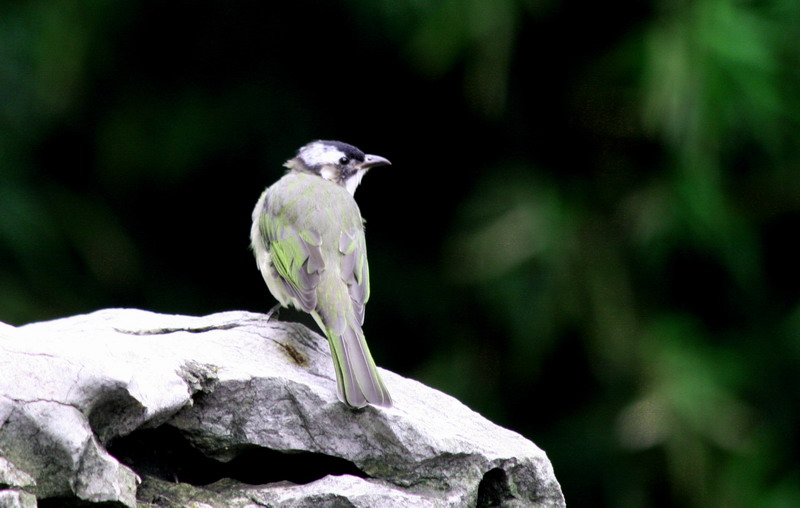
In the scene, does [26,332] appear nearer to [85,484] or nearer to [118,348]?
[118,348]

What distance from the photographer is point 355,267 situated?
4.51 meters

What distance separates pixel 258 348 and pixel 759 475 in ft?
13.6

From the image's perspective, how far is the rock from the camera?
2830 mm

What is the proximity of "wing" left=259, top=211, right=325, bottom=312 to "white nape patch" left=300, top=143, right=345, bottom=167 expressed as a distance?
0.89 m

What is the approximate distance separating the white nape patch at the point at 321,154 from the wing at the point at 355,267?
100cm

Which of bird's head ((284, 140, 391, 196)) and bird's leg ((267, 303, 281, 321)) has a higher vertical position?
bird's head ((284, 140, 391, 196))

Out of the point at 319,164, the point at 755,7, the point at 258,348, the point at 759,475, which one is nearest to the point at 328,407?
the point at 258,348

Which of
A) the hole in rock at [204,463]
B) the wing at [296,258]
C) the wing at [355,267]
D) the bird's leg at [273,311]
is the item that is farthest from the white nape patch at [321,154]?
the hole in rock at [204,463]

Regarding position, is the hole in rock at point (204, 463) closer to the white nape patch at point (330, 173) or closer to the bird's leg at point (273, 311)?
the bird's leg at point (273, 311)

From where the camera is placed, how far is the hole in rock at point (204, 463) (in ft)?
10.8

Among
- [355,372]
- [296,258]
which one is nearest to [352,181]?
[296,258]

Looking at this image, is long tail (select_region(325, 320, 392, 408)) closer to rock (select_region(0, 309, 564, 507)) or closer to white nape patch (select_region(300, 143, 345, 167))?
rock (select_region(0, 309, 564, 507))

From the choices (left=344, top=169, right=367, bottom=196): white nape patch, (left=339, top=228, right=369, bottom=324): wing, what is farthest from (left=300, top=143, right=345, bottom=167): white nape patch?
(left=339, top=228, right=369, bottom=324): wing

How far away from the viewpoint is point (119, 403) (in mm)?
3018
